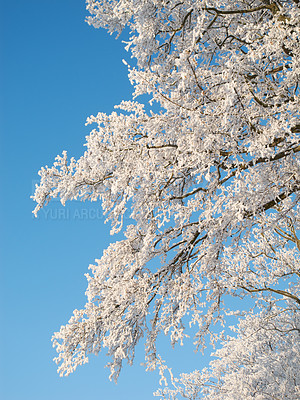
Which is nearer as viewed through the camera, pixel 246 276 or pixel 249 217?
pixel 249 217

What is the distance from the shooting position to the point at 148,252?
5938 mm

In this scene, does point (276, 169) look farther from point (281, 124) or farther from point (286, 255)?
point (286, 255)

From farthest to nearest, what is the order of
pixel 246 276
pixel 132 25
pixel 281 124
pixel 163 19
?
1. pixel 246 276
2. pixel 132 25
3. pixel 163 19
4. pixel 281 124

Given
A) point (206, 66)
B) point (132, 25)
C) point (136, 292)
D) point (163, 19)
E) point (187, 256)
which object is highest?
point (132, 25)

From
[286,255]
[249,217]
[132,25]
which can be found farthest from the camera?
[286,255]

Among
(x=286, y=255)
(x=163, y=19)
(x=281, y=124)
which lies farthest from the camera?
(x=286, y=255)

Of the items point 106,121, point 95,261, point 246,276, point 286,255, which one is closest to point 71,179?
point 106,121

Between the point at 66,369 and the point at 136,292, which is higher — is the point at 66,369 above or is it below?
below

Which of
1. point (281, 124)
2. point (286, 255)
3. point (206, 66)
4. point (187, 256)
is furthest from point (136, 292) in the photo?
point (286, 255)

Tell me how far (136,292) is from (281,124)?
351cm

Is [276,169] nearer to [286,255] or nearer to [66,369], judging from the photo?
[66,369]

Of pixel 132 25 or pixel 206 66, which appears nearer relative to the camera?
pixel 206 66

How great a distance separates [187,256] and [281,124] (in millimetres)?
3049

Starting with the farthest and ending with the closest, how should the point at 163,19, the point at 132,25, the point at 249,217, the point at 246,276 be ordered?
the point at 246,276 < the point at 132,25 < the point at 163,19 < the point at 249,217
